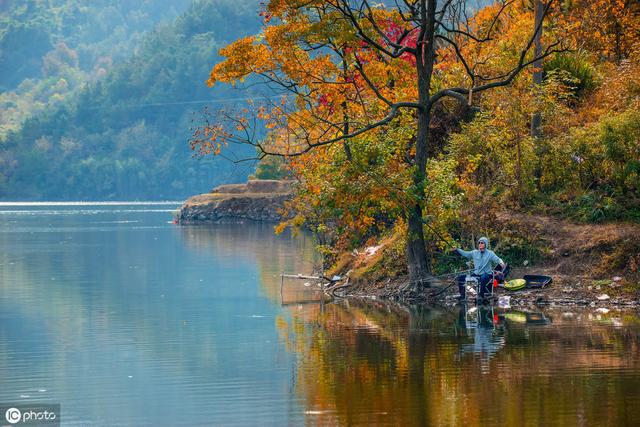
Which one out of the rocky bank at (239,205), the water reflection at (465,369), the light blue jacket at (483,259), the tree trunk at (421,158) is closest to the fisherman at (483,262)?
the light blue jacket at (483,259)

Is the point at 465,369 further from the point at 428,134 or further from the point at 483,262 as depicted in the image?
the point at 428,134

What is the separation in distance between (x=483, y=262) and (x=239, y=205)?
7236 cm

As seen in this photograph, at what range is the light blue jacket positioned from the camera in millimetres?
26906

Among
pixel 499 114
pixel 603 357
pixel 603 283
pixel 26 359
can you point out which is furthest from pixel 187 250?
pixel 603 357

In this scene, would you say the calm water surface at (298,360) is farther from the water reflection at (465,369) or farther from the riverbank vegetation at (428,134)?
the riverbank vegetation at (428,134)

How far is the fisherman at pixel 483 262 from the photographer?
26925 millimetres

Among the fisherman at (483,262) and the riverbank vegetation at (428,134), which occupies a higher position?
the riverbank vegetation at (428,134)

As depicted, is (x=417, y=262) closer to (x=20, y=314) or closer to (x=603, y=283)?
(x=603, y=283)

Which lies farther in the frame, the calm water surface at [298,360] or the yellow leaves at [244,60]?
the yellow leaves at [244,60]

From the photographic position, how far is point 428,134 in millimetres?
31406

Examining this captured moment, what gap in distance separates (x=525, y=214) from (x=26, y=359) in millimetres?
14997

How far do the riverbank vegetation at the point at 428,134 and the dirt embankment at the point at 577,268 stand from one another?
254mm

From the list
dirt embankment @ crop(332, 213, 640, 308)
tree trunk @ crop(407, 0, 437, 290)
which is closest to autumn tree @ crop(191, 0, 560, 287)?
tree trunk @ crop(407, 0, 437, 290)

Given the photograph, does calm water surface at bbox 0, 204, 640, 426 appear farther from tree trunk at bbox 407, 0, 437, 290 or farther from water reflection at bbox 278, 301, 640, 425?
tree trunk at bbox 407, 0, 437, 290
